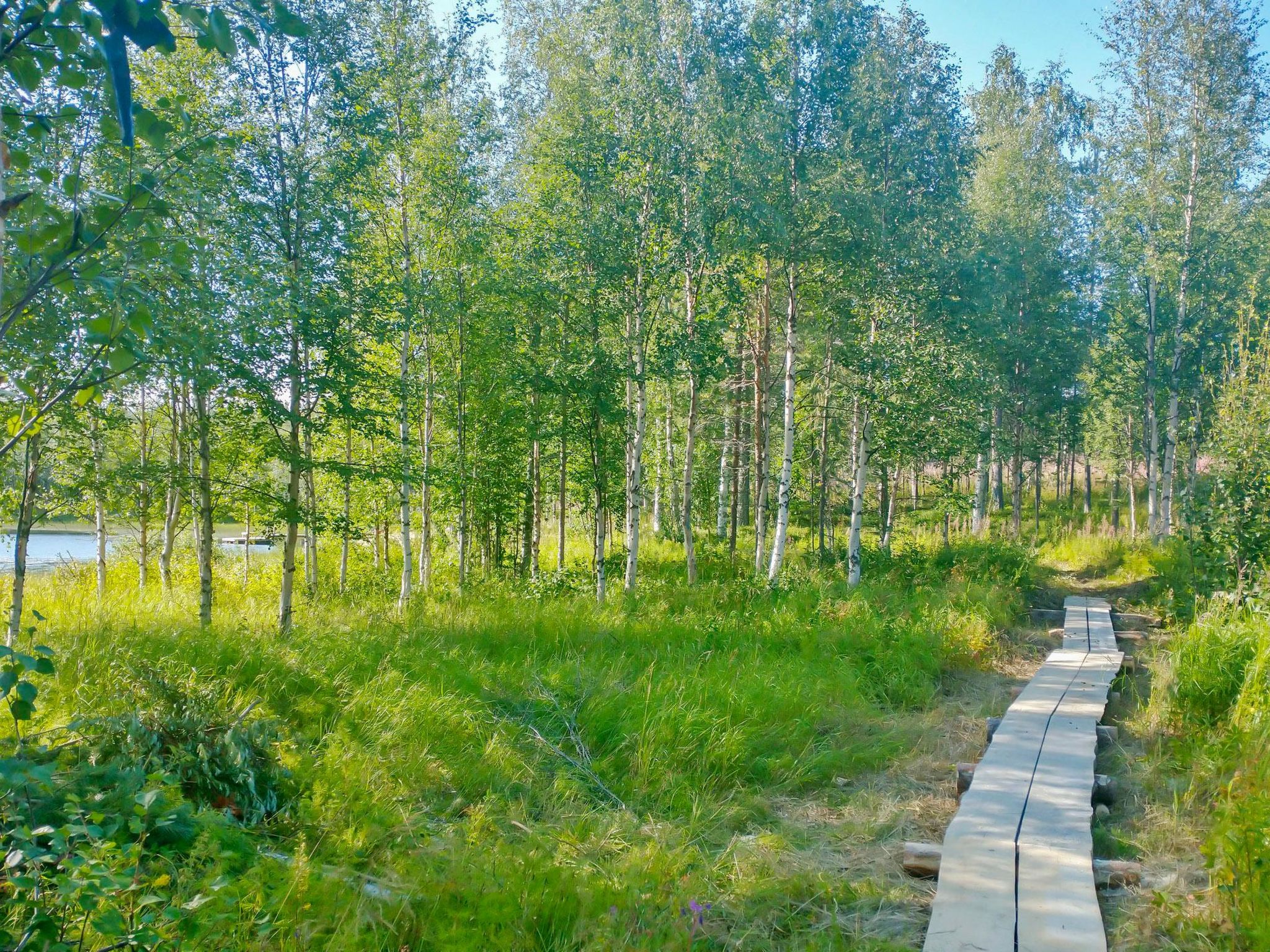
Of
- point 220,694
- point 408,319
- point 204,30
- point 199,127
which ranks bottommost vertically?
point 220,694

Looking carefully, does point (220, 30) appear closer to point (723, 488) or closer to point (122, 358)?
point (122, 358)

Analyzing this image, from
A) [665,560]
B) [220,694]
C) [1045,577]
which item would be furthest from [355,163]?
[1045,577]

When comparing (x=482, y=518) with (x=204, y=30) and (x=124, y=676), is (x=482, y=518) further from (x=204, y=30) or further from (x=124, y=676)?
(x=204, y=30)

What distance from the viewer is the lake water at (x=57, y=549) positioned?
541 inches

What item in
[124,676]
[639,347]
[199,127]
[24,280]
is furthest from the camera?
[639,347]

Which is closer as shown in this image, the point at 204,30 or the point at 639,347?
the point at 204,30

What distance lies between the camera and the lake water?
13.7 meters

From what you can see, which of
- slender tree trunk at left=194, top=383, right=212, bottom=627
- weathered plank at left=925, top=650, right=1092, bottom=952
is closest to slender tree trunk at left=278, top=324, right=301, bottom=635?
slender tree trunk at left=194, top=383, right=212, bottom=627

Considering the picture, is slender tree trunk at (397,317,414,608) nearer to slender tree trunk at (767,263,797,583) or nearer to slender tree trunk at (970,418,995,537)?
slender tree trunk at (767,263,797,583)

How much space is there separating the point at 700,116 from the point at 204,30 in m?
12.2

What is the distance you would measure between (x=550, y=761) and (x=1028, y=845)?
10.3 feet

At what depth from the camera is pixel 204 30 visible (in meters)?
1.33

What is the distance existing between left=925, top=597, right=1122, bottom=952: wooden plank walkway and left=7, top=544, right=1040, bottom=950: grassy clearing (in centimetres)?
34

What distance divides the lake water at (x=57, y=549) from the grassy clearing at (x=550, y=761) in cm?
389
